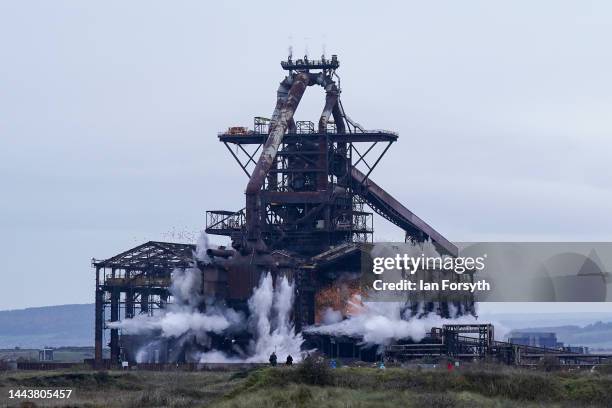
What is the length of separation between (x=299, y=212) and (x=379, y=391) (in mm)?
67254

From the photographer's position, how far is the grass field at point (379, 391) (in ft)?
248

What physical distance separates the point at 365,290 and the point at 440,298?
910 cm

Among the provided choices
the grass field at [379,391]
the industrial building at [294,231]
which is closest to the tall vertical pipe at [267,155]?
the industrial building at [294,231]

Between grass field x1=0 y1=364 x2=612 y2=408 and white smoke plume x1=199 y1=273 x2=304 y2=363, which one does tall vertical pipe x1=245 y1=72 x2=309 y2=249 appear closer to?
white smoke plume x1=199 y1=273 x2=304 y2=363

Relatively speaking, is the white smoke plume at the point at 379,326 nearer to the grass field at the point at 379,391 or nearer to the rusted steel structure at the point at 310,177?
the rusted steel structure at the point at 310,177

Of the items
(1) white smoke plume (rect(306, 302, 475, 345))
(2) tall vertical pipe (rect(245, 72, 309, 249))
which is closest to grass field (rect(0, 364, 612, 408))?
(2) tall vertical pipe (rect(245, 72, 309, 249))

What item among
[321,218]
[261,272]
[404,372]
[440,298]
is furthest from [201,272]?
[404,372]

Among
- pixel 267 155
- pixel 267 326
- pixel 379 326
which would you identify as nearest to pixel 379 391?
pixel 267 326

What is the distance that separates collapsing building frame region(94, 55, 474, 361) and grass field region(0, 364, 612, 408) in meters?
47.8

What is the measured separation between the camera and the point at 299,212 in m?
147

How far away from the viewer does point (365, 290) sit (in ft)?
468

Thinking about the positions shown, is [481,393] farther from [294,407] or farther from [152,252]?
[152,252]

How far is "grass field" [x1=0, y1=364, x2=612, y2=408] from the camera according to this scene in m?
75.7

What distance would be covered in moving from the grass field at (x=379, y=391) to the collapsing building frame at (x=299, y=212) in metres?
47.8
